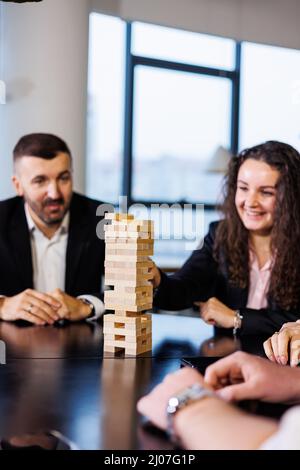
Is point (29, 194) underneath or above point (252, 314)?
above

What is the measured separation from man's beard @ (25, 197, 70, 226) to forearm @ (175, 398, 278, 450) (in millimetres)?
2180

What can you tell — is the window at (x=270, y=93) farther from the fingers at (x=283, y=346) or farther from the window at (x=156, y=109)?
the fingers at (x=283, y=346)

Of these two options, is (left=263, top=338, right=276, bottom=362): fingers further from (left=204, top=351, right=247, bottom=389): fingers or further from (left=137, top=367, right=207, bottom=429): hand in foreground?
(left=137, top=367, right=207, bottom=429): hand in foreground

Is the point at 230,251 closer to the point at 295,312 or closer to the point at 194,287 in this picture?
the point at 194,287

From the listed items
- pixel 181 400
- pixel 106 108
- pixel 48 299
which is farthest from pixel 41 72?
pixel 181 400

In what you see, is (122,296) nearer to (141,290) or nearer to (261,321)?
(141,290)

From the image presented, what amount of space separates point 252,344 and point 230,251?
2.67 feet

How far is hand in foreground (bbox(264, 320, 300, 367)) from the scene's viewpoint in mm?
1586

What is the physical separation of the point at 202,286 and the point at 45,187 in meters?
0.87

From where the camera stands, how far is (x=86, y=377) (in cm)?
141

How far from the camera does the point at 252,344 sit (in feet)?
6.32

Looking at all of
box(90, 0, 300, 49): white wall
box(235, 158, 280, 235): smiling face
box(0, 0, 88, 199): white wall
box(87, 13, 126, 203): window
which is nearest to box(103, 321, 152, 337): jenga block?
box(235, 158, 280, 235): smiling face
